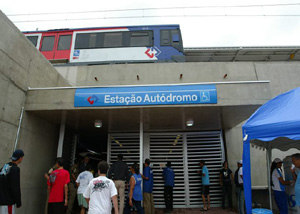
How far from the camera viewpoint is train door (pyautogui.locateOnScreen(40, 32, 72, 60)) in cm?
1273

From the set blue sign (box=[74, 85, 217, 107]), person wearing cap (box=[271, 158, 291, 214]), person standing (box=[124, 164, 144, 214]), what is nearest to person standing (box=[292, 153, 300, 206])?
person wearing cap (box=[271, 158, 291, 214])

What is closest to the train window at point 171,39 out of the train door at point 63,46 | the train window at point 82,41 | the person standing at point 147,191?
the train window at point 82,41

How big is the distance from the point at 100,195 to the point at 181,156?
19.6 ft

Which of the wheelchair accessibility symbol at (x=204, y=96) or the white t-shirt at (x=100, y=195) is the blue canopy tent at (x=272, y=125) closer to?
the wheelchair accessibility symbol at (x=204, y=96)

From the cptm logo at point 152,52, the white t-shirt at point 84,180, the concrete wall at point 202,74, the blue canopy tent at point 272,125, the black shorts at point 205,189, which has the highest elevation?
the cptm logo at point 152,52

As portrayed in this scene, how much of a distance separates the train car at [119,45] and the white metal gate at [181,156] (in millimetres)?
4253

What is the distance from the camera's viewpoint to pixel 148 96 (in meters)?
6.36

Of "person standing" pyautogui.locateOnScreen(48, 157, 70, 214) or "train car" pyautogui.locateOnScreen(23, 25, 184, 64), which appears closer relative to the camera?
"person standing" pyautogui.locateOnScreen(48, 157, 70, 214)

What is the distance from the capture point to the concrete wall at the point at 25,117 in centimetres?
565

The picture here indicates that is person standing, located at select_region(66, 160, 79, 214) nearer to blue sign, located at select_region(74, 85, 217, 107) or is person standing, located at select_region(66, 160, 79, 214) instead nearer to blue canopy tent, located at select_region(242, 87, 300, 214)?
blue sign, located at select_region(74, 85, 217, 107)

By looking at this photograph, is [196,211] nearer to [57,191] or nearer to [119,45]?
[57,191]

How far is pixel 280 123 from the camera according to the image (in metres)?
4.00

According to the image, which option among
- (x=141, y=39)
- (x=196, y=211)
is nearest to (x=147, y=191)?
(x=196, y=211)

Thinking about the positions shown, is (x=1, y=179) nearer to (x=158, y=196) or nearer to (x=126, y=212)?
(x=126, y=212)
